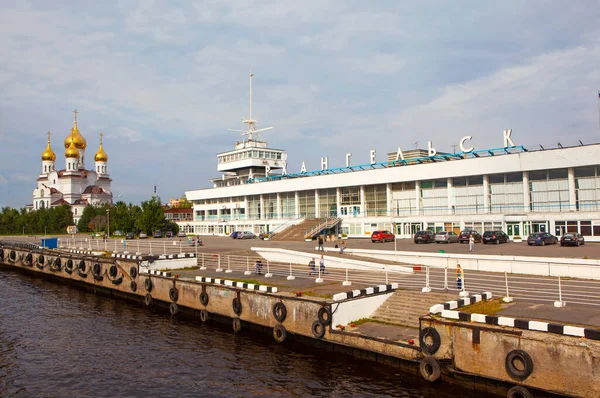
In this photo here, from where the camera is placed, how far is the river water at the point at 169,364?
17359 mm

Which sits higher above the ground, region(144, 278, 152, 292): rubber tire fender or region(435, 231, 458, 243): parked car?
region(435, 231, 458, 243): parked car

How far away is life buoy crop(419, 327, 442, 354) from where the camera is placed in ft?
55.5

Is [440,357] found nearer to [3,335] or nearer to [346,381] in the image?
[346,381]

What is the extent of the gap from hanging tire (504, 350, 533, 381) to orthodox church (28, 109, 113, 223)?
140 m

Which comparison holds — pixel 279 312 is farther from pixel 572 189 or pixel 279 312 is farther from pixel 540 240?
pixel 572 189

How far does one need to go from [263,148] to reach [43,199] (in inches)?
3268

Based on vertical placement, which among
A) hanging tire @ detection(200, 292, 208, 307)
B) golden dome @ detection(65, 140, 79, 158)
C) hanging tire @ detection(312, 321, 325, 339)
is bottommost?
hanging tire @ detection(312, 321, 325, 339)

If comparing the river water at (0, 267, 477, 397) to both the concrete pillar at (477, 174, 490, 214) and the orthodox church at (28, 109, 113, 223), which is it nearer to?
the concrete pillar at (477, 174, 490, 214)

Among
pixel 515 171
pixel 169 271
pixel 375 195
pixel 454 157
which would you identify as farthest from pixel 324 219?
pixel 169 271

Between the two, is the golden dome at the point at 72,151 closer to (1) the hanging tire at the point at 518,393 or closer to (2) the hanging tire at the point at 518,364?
(2) the hanging tire at the point at 518,364

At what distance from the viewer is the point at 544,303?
19.5 m

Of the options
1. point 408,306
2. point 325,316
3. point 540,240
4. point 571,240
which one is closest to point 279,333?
point 325,316

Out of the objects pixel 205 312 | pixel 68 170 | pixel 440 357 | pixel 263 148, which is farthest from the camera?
pixel 68 170

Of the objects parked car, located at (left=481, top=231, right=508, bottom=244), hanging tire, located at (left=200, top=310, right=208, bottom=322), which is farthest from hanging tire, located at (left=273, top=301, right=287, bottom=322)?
Result: parked car, located at (left=481, top=231, right=508, bottom=244)
